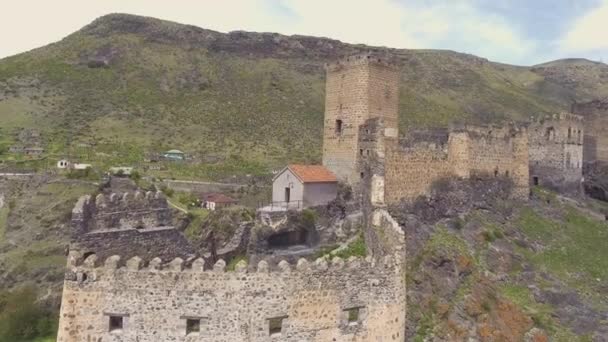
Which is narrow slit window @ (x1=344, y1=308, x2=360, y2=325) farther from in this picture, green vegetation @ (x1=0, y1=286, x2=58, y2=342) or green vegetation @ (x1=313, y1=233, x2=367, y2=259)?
green vegetation @ (x1=0, y1=286, x2=58, y2=342)

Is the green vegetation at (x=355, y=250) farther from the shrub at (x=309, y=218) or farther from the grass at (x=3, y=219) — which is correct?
the grass at (x=3, y=219)

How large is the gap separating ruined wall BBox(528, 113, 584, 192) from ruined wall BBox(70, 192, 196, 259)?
2576 centimetres

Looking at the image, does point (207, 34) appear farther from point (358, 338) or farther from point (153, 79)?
point (358, 338)

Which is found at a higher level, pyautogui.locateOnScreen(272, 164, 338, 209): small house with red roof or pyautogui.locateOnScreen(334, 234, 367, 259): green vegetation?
pyautogui.locateOnScreen(272, 164, 338, 209): small house with red roof

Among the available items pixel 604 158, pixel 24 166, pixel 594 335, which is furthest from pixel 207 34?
pixel 594 335

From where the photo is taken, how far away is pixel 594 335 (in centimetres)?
2039

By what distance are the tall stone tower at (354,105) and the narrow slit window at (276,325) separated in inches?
610

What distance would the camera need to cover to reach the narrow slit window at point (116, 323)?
427 inches

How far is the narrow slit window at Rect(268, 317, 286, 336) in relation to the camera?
440 inches

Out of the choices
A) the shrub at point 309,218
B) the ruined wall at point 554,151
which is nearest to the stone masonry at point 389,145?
the ruined wall at point 554,151

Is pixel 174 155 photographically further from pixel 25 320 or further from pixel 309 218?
pixel 25 320

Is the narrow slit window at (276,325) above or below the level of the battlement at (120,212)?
below

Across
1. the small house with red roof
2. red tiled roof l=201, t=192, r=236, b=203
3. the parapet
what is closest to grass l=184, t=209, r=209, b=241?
red tiled roof l=201, t=192, r=236, b=203

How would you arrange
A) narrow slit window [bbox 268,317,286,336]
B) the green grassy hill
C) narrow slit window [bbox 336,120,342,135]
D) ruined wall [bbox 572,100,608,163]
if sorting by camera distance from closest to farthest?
narrow slit window [bbox 268,317,286,336] < narrow slit window [bbox 336,120,342,135] < ruined wall [bbox 572,100,608,163] < the green grassy hill
